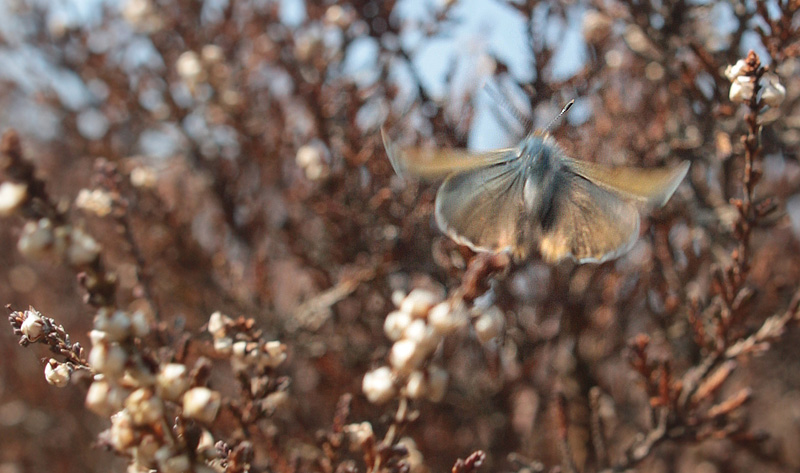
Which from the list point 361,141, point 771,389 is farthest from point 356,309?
point 771,389

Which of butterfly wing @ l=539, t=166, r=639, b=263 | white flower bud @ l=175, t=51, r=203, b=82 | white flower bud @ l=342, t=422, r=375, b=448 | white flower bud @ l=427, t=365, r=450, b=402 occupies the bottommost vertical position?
white flower bud @ l=342, t=422, r=375, b=448

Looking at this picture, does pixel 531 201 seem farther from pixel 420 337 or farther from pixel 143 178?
pixel 143 178

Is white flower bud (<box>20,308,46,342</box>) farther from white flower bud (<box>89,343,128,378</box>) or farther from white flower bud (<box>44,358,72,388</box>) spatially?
white flower bud (<box>89,343,128,378</box>)

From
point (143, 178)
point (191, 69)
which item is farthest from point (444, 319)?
point (191, 69)

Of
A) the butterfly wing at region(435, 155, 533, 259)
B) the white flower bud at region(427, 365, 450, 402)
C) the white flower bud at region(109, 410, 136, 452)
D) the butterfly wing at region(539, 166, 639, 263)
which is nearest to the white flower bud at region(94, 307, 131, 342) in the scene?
the white flower bud at region(109, 410, 136, 452)

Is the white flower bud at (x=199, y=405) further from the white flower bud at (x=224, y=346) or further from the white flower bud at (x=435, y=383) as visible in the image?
the white flower bud at (x=435, y=383)
